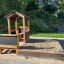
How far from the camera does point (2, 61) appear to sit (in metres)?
9.02

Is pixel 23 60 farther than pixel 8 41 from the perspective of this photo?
No

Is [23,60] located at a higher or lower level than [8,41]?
lower

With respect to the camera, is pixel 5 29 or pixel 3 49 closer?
pixel 3 49

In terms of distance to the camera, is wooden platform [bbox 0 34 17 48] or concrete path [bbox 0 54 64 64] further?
wooden platform [bbox 0 34 17 48]

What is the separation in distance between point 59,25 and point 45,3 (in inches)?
362

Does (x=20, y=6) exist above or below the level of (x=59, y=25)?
above

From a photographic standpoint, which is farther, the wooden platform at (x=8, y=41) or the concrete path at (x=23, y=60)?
the wooden platform at (x=8, y=41)

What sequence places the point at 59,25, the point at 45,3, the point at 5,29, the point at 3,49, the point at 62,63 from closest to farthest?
the point at 62,63, the point at 3,49, the point at 5,29, the point at 59,25, the point at 45,3

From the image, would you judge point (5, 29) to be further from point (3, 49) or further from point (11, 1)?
point (3, 49)

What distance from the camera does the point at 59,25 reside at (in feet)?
109

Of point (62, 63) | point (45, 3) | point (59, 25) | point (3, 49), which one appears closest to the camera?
point (62, 63)

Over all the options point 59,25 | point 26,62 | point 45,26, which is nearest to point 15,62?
point 26,62

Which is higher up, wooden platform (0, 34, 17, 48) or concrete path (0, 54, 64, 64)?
wooden platform (0, 34, 17, 48)

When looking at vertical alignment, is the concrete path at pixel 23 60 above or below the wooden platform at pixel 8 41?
below
